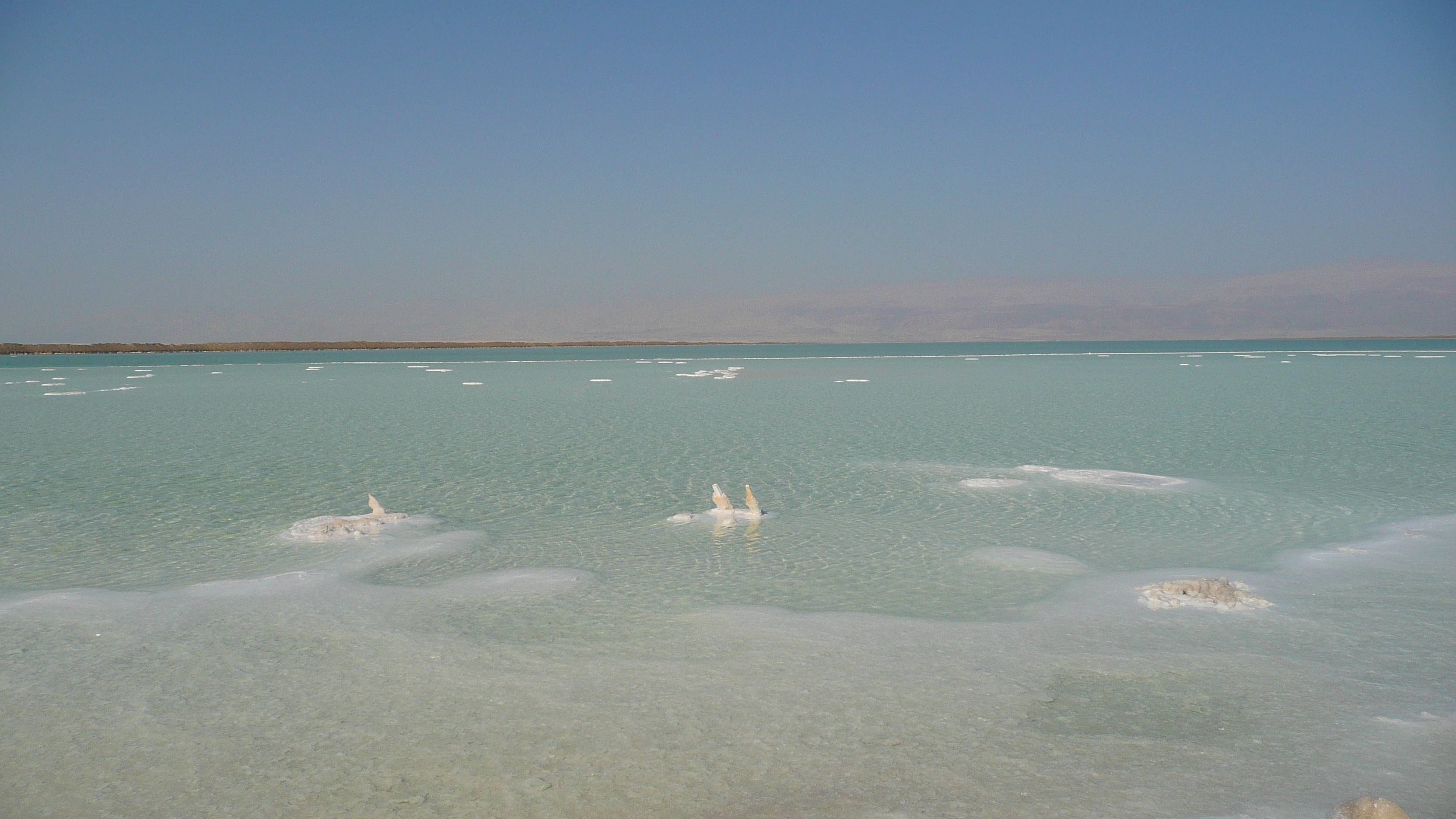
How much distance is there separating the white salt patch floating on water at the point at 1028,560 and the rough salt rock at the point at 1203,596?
0.76 meters

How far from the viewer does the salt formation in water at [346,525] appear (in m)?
8.77

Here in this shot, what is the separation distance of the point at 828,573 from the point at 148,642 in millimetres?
4760

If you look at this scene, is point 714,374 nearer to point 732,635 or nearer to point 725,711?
point 732,635

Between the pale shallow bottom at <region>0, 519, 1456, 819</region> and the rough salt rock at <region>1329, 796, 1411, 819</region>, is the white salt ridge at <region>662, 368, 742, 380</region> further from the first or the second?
the rough salt rock at <region>1329, 796, 1411, 819</region>

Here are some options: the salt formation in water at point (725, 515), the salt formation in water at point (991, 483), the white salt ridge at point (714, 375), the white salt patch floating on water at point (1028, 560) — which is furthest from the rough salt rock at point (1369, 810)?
the white salt ridge at point (714, 375)

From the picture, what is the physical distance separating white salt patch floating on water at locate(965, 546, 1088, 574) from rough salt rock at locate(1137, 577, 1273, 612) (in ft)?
2.48

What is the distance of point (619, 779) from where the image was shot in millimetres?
3922

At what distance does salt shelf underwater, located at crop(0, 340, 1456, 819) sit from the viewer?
3926mm

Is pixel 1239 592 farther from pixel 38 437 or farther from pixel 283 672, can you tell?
pixel 38 437

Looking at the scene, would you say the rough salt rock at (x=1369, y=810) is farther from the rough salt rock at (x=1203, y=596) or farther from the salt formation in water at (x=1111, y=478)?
the salt formation in water at (x=1111, y=478)

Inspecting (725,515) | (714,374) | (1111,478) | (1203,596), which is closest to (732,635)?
(1203,596)

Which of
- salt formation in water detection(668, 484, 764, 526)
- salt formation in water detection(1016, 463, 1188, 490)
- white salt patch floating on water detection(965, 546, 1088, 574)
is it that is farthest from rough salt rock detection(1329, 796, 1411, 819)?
salt formation in water detection(1016, 463, 1188, 490)

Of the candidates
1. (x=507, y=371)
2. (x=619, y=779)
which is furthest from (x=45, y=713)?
(x=507, y=371)

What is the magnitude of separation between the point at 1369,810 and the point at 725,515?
6581mm
